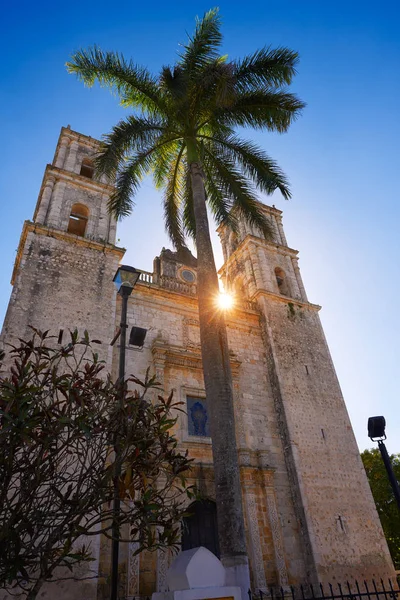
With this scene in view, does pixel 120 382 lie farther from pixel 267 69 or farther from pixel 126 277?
pixel 267 69

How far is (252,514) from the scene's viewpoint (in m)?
11.3

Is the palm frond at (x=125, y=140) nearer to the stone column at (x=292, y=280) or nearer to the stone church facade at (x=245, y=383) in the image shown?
the stone church facade at (x=245, y=383)

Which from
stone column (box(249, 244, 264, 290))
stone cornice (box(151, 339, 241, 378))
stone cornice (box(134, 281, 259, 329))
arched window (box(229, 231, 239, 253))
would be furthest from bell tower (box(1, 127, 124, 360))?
arched window (box(229, 231, 239, 253))

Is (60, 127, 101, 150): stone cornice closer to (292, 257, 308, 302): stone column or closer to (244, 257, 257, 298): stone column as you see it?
(244, 257, 257, 298): stone column

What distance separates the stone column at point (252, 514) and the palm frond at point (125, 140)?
9141 mm

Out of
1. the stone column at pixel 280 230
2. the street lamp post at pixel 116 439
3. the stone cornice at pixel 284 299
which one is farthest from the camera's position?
the stone column at pixel 280 230

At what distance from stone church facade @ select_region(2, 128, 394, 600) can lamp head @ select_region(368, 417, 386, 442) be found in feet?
20.2

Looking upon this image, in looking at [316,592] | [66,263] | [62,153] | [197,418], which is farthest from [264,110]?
[316,592]

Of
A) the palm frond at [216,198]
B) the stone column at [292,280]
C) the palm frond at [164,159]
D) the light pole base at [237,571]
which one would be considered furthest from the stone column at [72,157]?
the light pole base at [237,571]

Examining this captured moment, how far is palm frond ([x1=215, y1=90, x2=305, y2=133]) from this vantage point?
33.8 feet

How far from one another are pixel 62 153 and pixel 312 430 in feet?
50.1

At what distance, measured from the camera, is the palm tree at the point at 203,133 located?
924 cm

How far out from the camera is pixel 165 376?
1275 cm

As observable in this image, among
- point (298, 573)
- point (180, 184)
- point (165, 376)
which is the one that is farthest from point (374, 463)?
point (180, 184)
